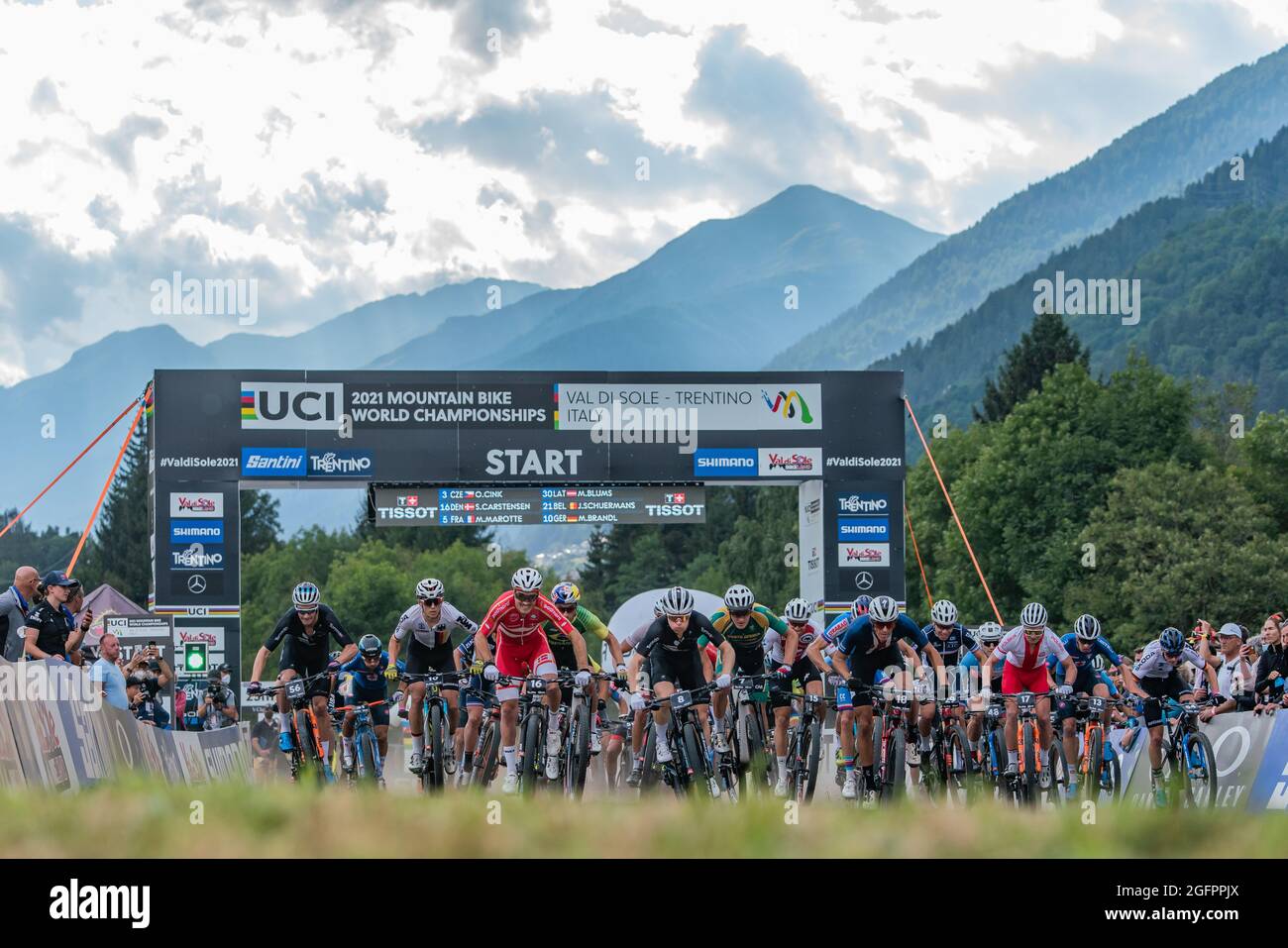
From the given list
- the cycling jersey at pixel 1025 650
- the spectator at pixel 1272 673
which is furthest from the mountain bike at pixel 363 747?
the spectator at pixel 1272 673

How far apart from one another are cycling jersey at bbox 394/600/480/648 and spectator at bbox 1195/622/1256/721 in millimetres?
6252

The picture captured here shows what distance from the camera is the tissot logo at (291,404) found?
83.4ft

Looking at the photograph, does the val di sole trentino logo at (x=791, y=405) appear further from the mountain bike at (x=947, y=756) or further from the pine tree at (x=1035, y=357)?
the pine tree at (x=1035, y=357)

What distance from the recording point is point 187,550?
82.1 feet

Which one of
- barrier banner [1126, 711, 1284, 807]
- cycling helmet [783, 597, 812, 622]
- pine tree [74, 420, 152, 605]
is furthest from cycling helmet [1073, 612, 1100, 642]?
pine tree [74, 420, 152, 605]

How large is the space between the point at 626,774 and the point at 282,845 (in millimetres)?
9212

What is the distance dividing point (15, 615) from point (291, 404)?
40.4 ft

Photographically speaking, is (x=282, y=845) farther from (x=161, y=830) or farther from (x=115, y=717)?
(x=115, y=717)

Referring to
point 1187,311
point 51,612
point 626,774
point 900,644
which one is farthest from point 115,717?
point 1187,311

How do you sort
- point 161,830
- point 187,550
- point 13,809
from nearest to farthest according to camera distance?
point 161,830 → point 13,809 → point 187,550

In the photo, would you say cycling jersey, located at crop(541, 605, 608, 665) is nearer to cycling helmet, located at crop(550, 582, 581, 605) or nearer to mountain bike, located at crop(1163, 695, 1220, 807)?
cycling helmet, located at crop(550, 582, 581, 605)
